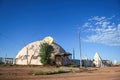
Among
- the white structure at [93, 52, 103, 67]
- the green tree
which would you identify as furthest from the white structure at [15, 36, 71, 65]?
the white structure at [93, 52, 103, 67]

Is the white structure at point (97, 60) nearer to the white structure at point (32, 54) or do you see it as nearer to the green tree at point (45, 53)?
the white structure at point (32, 54)

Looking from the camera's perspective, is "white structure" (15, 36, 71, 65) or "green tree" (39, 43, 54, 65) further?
"white structure" (15, 36, 71, 65)

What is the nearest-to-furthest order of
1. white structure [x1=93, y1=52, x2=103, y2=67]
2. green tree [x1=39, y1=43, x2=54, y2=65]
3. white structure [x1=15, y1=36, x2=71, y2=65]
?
1. green tree [x1=39, y1=43, x2=54, y2=65]
2. white structure [x1=15, y1=36, x2=71, y2=65]
3. white structure [x1=93, y1=52, x2=103, y2=67]

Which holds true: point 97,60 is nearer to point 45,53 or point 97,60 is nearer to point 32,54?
point 32,54

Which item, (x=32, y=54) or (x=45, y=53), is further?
(x=32, y=54)

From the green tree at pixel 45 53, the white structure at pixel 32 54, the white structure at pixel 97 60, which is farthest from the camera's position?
the white structure at pixel 97 60

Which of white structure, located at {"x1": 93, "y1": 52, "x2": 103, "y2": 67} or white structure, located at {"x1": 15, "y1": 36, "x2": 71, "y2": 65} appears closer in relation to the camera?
white structure, located at {"x1": 15, "y1": 36, "x2": 71, "y2": 65}

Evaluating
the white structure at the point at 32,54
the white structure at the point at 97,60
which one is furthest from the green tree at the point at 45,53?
the white structure at the point at 97,60

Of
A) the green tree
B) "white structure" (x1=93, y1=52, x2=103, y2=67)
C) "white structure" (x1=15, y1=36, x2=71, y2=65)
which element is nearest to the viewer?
the green tree

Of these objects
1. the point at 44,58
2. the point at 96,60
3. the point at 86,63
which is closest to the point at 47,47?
the point at 44,58

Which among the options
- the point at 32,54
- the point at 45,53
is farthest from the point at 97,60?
the point at 45,53

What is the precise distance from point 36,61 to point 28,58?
2.68 metres

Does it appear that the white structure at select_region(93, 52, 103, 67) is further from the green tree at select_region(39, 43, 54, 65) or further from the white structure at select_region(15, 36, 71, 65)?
the green tree at select_region(39, 43, 54, 65)

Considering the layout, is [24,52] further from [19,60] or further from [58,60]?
[58,60]
